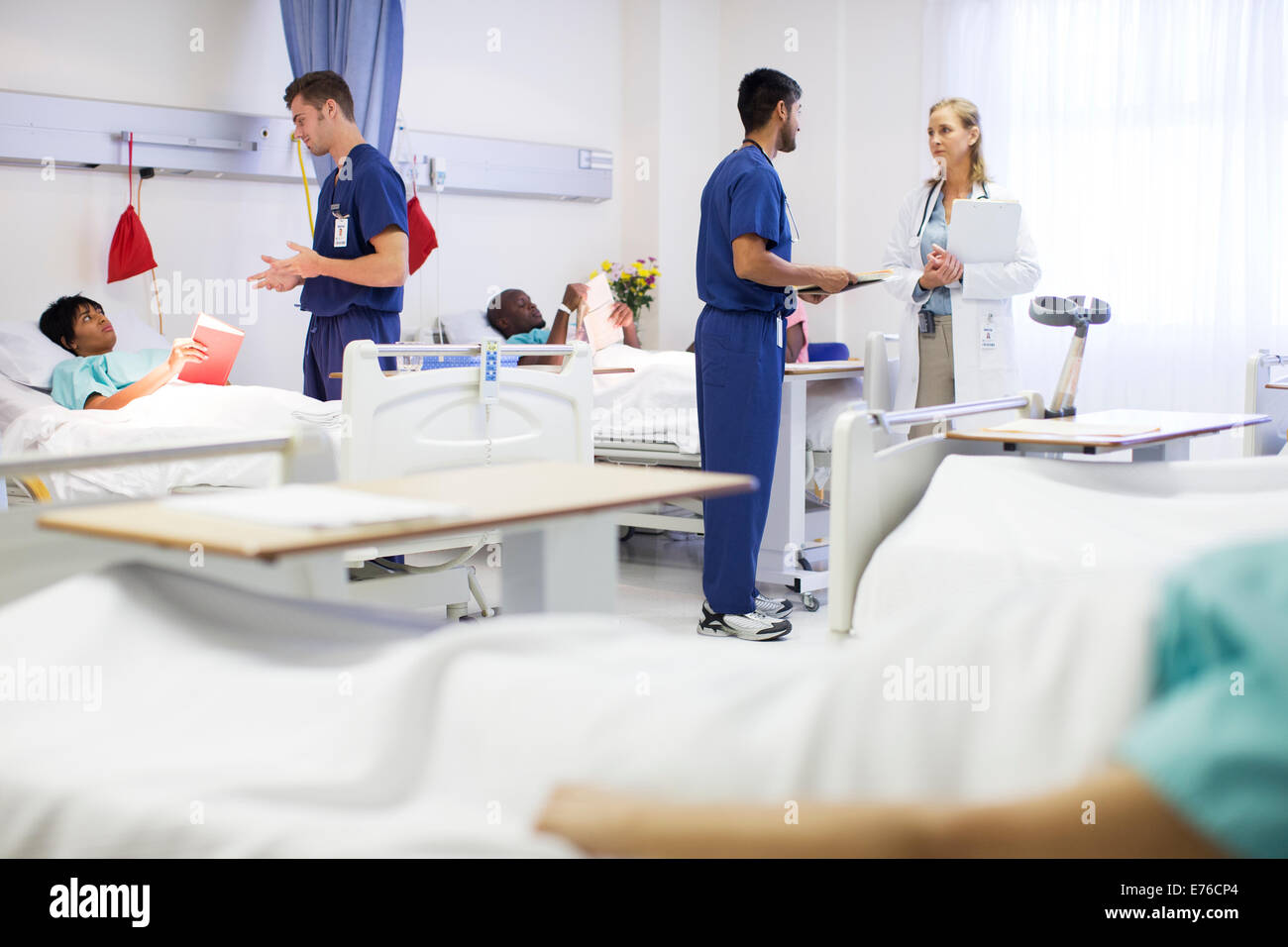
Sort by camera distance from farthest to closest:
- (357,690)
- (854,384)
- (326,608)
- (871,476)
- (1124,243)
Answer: (1124,243) → (854,384) → (871,476) → (326,608) → (357,690)

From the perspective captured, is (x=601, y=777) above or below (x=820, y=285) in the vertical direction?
below

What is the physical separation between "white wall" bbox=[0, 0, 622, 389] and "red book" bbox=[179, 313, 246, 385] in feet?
3.01

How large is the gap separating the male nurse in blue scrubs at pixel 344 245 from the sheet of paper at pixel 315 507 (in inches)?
87.2

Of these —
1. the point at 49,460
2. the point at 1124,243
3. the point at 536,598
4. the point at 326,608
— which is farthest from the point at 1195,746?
the point at 1124,243

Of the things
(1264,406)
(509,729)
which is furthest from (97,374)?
(1264,406)

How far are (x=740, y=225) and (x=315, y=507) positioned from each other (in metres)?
2.49

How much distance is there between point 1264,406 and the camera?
12.3 ft

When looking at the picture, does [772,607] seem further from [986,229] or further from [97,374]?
[97,374]

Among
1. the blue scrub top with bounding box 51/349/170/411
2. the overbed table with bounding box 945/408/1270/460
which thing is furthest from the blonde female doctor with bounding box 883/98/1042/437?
the blue scrub top with bounding box 51/349/170/411

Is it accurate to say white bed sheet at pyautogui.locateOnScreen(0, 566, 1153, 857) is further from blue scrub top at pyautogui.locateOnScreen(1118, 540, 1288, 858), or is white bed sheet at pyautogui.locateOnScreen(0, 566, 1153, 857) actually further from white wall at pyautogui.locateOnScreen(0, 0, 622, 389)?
white wall at pyautogui.locateOnScreen(0, 0, 622, 389)

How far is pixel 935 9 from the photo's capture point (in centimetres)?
661

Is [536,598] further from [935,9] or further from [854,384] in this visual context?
[935,9]
